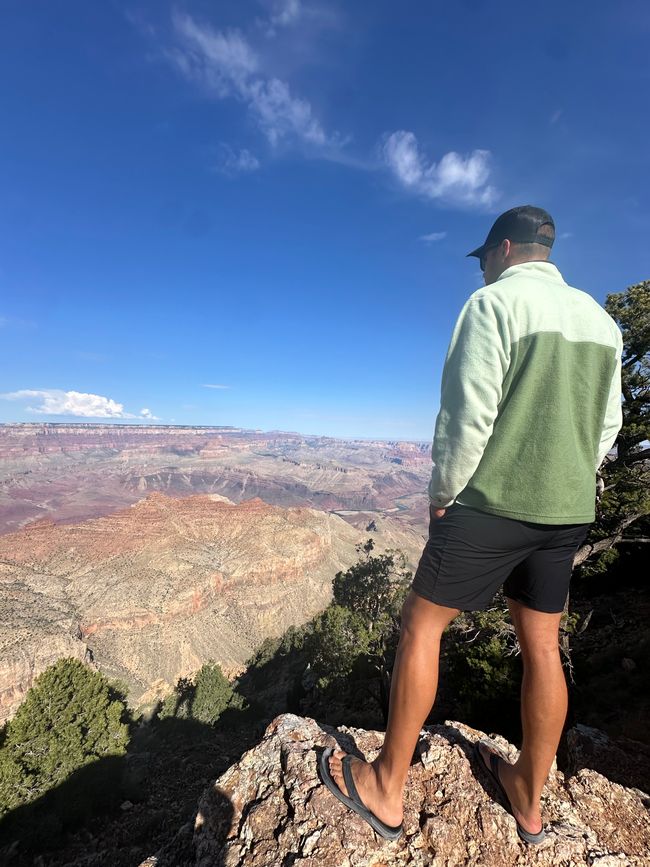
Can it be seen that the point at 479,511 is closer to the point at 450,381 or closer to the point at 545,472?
the point at 545,472

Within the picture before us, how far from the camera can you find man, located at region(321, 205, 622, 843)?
1.52 meters

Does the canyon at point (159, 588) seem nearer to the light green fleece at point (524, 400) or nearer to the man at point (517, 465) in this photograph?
the man at point (517, 465)

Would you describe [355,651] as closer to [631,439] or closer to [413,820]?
[631,439]

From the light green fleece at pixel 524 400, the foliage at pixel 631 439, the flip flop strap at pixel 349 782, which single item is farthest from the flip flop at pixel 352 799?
the foliage at pixel 631 439

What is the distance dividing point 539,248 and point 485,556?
1.54m

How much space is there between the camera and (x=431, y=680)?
69.6 inches

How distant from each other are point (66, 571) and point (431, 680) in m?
77.0

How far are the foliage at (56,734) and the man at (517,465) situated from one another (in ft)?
76.3

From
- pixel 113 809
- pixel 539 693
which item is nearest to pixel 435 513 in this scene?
pixel 539 693

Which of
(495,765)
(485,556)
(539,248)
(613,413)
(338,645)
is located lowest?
(338,645)

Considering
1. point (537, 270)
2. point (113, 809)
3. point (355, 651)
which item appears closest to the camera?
point (537, 270)

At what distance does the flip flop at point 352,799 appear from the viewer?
193 cm

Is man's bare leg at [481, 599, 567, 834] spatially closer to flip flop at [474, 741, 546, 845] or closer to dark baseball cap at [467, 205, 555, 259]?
flip flop at [474, 741, 546, 845]

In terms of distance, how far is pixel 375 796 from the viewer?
1985mm
